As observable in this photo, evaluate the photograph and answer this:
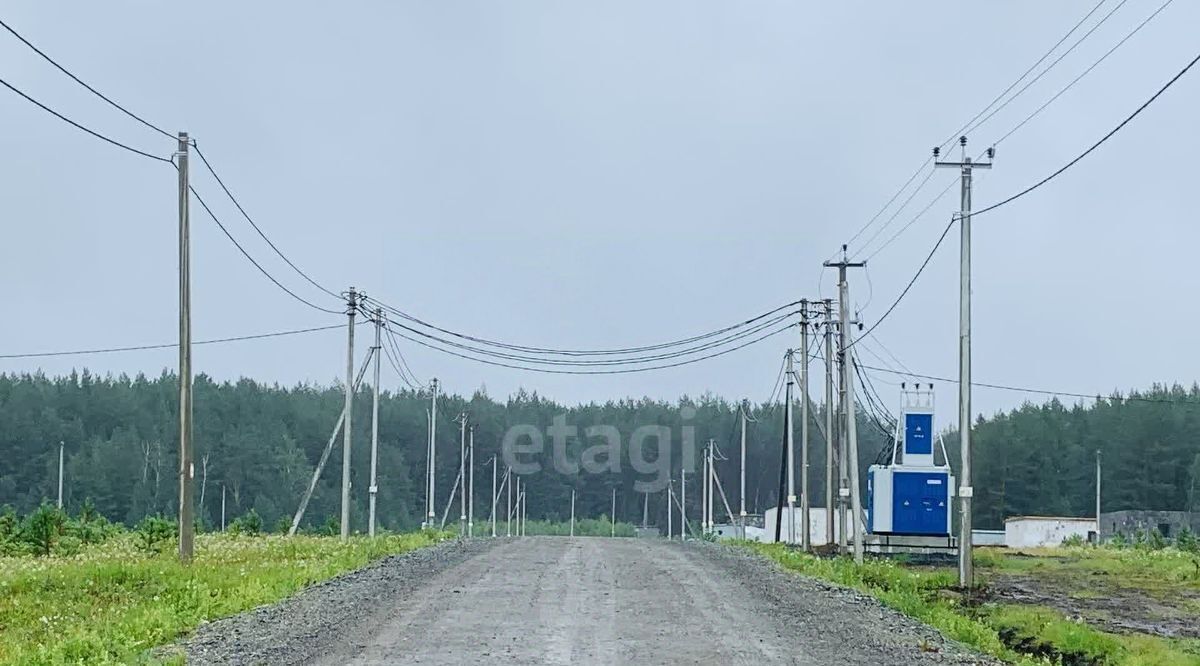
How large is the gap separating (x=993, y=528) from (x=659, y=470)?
4518 centimetres

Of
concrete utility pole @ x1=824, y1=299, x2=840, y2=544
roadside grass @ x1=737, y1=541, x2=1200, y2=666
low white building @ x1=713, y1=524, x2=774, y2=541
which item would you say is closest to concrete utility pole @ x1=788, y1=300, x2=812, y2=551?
concrete utility pole @ x1=824, y1=299, x2=840, y2=544

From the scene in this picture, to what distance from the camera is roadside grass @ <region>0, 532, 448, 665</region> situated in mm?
16312

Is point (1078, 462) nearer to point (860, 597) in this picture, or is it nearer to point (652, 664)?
point (860, 597)

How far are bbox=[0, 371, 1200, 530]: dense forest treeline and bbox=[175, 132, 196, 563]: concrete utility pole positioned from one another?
7248cm

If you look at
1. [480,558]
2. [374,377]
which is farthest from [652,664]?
[374,377]

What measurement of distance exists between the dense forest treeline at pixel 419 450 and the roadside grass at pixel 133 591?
66.8m

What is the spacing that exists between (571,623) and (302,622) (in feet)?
10.5

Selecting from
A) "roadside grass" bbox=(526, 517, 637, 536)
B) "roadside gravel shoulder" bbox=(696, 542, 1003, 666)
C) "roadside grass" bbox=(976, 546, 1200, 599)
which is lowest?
"roadside grass" bbox=(526, 517, 637, 536)

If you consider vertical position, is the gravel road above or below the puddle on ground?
above

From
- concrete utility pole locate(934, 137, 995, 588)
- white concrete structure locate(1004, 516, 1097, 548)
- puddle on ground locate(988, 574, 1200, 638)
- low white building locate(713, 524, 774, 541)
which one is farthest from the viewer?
low white building locate(713, 524, 774, 541)

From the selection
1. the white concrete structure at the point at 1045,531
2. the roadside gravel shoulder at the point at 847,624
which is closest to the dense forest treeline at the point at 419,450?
the white concrete structure at the point at 1045,531

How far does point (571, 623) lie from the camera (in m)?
19.0

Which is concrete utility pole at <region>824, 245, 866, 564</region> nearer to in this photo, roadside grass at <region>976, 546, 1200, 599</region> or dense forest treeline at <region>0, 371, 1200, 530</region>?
roadside grass at <region>976, 546, 1200, 599</region>

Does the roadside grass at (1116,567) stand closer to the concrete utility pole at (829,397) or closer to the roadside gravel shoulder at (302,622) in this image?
the concrete utility pole at (829,397)
